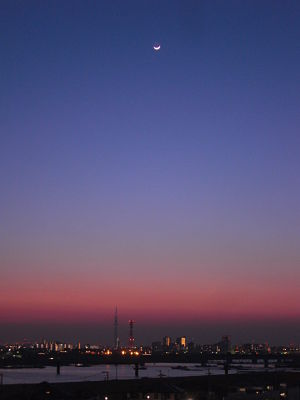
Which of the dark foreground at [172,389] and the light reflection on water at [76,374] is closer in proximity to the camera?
the dark foreground at [172,389]

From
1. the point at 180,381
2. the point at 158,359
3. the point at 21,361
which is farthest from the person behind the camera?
the point at 158,359

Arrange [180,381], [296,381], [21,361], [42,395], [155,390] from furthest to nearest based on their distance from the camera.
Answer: [21,361]
[296,381]
[180,381]
[155,390]
[42,395]

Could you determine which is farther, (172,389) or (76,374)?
(76,374)

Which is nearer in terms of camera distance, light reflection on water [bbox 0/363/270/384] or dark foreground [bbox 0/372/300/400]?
dark foreground [bbox 0/372/300/400]

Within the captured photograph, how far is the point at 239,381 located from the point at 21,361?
5537 centimetres

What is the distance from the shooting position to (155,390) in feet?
136

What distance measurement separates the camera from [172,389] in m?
37.4

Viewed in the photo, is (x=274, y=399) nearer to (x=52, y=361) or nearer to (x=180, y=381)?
(x=180, y=381)

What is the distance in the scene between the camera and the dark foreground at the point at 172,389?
1128 inches

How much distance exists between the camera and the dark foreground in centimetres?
2866

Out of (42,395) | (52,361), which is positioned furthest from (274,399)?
(52,361)

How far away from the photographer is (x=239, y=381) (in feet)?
169

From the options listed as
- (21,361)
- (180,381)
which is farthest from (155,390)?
(21,361)

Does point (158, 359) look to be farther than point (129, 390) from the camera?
Yes
